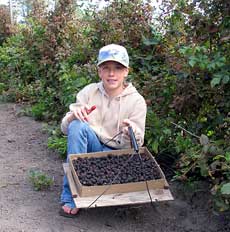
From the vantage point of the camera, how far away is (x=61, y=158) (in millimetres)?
4840

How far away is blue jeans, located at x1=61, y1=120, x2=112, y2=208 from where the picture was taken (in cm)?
360

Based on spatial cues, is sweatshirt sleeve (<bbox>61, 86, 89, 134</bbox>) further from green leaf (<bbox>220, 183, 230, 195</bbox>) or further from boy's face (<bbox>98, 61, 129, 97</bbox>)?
green leaf (<bbox>220, 183, 230, 195</bbox>)

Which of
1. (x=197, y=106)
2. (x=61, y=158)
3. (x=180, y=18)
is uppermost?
(x=180, y=18)

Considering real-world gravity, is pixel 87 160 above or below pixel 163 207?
above

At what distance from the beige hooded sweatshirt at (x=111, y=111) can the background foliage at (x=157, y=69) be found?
0.99ft

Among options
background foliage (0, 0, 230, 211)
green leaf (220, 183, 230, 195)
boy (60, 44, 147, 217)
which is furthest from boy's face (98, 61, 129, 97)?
green leaf (220, 183, 230, 195)

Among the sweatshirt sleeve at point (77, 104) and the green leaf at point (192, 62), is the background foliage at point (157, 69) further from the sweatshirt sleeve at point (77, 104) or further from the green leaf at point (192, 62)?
the sweatshirt sleeve at point (77, 104)

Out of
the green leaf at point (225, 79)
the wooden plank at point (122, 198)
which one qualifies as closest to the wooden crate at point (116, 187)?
the wooden plank at point (122, 198)

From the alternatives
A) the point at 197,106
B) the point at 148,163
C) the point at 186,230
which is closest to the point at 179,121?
A: the point at 197,106

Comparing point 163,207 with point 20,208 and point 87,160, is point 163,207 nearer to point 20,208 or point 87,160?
point 87,160

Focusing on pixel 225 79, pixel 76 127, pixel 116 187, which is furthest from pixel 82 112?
pixel 225 79

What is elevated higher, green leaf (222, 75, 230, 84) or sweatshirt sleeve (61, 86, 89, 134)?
green leaf (222, 75, 230, 84)

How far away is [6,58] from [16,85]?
0.89m

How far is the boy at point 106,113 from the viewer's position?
12.0 ft
